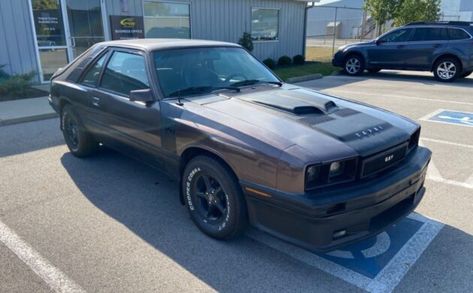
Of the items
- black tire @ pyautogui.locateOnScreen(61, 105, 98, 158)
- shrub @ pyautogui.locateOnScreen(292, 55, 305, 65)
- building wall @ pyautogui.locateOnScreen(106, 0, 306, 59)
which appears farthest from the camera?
shrub @ pyautogui.locateOnScreen(292, 55, 305, 65)

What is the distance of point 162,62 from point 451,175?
11.7 ft

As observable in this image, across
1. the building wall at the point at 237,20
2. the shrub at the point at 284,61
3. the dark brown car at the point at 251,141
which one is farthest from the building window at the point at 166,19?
the dark brown car at the point at 251,141

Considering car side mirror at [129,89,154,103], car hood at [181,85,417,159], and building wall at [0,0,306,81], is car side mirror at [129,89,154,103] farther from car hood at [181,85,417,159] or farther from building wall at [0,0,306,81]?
building wall at [0,0,306,81]

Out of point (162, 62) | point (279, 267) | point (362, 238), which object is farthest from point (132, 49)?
point (362, 238)

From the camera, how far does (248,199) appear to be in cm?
277

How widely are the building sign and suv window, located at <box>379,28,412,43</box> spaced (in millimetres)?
7891

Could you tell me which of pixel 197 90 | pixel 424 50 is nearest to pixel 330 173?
pixel 197 90

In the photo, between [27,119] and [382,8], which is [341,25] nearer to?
[382,8]

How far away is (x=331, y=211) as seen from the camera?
2.45 metres

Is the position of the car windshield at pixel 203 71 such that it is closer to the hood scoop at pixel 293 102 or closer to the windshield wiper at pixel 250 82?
the windshield wiper at pixel 250 82

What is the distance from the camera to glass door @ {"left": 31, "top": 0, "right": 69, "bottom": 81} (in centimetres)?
974

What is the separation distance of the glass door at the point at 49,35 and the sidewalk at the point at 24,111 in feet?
6.54

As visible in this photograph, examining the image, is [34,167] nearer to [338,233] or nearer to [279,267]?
[279,267]

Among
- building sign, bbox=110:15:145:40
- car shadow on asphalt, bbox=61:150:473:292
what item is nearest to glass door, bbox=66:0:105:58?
building sign, bbox=110:15:145:40
